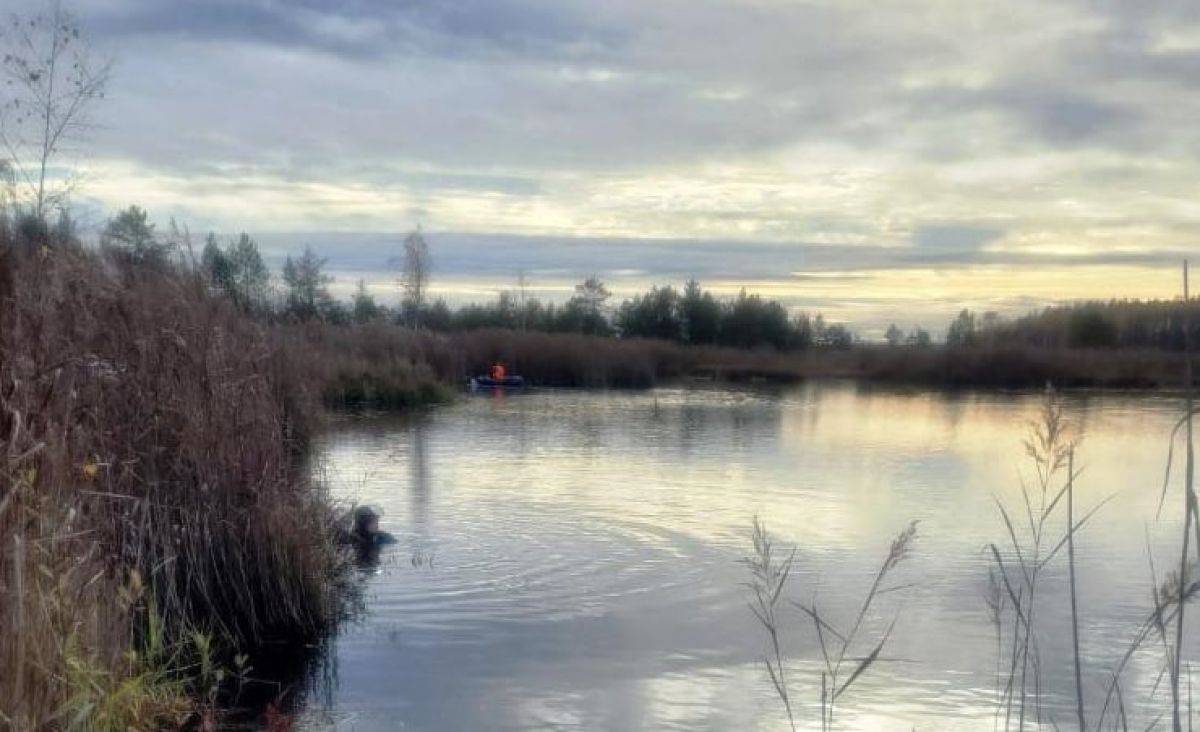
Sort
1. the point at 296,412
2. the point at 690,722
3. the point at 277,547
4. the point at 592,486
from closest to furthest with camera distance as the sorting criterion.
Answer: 1. the point at 690,722
2. the point at 277,547
3. the point at 296,412
4. the point at 592,486

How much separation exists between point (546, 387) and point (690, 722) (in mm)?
28603

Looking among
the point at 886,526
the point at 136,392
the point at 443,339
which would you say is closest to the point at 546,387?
the point at 443,339

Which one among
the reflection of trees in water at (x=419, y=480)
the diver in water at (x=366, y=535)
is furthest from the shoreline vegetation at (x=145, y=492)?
the reflection of trees in water at (x=419, y=480)

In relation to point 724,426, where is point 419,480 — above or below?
below

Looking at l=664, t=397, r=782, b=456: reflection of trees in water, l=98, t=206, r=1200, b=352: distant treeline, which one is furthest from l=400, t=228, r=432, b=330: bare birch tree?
A: l=664, t=397, r=782, b=456: reflection of trees in water

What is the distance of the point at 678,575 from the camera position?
9.66 m

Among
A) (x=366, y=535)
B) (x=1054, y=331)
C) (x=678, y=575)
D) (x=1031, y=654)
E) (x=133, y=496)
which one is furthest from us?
(x=1054, y=331)

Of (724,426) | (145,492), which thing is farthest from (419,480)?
(724,426)

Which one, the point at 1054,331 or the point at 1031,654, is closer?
the point at 1031,654

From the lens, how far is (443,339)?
3391 cm

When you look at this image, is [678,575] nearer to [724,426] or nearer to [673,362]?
[724,426]

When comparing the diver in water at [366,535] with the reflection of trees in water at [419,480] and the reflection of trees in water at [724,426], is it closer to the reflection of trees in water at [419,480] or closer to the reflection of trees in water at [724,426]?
the reflection of trees in water at [419,480]

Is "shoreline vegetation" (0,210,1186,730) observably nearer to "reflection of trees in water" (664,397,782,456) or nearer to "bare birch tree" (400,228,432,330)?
"reflection of trees in water" (664,397,782,456)

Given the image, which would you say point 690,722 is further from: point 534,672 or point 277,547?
point 277,547
